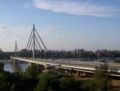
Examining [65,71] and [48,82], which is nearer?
[48,82]

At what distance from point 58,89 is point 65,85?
1.20m

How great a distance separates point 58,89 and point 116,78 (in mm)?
11571

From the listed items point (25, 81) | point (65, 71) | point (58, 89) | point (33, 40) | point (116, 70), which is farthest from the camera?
point (33, 40)

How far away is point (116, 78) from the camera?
33.2m

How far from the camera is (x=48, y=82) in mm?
23281

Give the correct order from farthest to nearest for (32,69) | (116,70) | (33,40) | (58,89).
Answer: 1. (33,40)
2. (32,69)
3. (116,70)
4. (58,89)

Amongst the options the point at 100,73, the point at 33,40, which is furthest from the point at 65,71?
the point at 100,73

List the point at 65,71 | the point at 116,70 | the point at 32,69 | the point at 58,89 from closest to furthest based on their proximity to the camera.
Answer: the point at 58,89, the point at 116,70, the point at 32,69, the point at 65,71

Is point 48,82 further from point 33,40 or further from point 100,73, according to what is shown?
point 33,40

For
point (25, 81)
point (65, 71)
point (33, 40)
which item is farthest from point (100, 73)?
point (33, 40)

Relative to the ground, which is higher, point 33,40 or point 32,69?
point 33,40

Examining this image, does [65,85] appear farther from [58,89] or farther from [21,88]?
[21,88]

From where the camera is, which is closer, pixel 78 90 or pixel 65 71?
pixel 78 90

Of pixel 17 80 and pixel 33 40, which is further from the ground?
pixel 33 40
